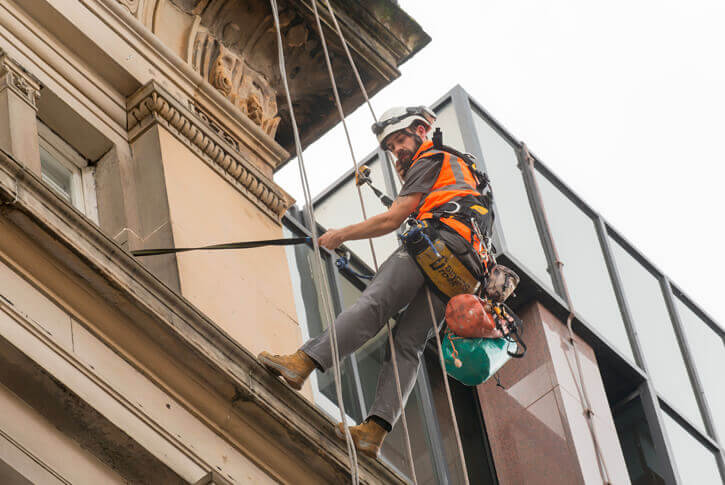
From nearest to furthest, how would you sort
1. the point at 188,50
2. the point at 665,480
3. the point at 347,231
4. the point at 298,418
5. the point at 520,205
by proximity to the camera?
the point at 298,418
the point at 347,231
the point at 188,50
the point at 665,480
the point at 520,205

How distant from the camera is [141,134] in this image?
1161 centimetres

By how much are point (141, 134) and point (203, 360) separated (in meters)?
2.82

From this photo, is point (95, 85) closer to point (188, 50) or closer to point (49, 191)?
point (188, 50)

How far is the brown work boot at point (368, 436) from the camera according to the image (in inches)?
392

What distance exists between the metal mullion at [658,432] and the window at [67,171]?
26.5 ft

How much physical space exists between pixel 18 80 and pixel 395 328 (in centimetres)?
295

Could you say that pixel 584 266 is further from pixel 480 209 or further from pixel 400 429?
pixel 480 209

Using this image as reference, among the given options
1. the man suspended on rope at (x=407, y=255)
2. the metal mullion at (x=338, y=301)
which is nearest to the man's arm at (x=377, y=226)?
the man suspended on rope at (x=407, y=255)

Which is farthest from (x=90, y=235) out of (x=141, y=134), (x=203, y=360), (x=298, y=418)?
(x=141, y=134)

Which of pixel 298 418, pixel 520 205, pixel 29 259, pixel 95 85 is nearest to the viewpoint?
pixel 29 259

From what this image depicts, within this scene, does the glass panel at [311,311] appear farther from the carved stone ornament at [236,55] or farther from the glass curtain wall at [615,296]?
the glass curtain wall at [615,296]

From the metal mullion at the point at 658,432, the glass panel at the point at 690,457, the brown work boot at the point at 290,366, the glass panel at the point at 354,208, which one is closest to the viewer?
the brown work boot at the point at 290,366

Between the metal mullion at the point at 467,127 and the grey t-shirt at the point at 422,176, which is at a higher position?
the metal mullion at the point at 467,127

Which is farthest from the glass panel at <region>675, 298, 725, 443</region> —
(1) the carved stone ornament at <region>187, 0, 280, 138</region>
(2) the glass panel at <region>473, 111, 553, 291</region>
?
(1) the carved stone ornament at <region>187, 0, 280, 138</region>
